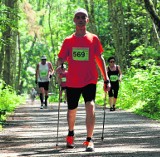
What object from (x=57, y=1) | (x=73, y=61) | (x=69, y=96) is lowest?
(x=69, y=96)

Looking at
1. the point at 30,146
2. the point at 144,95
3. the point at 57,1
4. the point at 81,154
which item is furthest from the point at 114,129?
the point at 57,1

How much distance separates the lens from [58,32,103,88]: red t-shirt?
911 cm

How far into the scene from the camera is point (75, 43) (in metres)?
9.18

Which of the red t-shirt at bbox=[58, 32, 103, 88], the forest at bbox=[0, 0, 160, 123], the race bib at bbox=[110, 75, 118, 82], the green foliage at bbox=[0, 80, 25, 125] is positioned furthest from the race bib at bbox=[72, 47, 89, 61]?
the race bib at bbox=[110, 75, 118, 82]

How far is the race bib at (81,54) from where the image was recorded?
29.8ft

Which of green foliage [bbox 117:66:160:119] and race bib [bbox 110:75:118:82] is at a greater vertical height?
race bib [bbox 110:75:118:82]

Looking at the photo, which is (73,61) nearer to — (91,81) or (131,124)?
(91,81)

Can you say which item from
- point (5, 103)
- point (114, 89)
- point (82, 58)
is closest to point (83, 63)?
point (82, 58)

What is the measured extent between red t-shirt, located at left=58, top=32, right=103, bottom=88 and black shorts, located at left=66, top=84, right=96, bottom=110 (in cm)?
7

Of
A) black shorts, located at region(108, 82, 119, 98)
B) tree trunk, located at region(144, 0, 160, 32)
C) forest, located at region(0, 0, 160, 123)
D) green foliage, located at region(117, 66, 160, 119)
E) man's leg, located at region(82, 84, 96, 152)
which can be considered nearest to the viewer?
man's leg, located at region(82, 84, 96, 152)

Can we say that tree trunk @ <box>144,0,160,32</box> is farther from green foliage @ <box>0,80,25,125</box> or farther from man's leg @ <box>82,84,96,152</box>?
man's leg @ <box>82,84,96,152</box>

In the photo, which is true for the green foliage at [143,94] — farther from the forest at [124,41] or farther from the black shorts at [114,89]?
the black shorts at [114,89]

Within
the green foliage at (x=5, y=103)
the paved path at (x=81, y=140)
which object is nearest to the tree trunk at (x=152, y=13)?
the paved path at (x=81, y=140)

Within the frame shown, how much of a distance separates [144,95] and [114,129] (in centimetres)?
782
